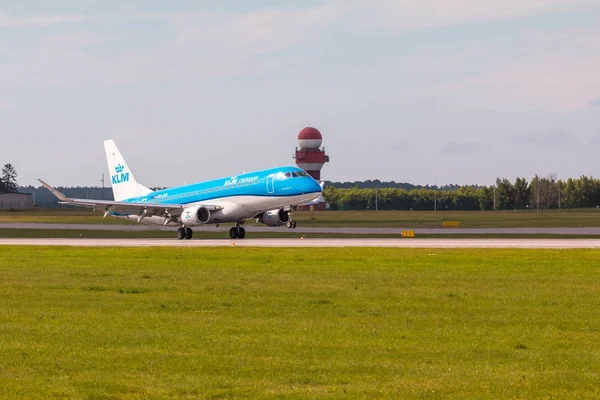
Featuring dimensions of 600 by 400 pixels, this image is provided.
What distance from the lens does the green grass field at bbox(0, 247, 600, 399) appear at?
12.8m

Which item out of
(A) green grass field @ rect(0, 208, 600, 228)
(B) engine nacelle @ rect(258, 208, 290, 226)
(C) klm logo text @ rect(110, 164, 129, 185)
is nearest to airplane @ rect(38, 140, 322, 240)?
(B) engine nacelle @ rect(258, 208, 290, 226)

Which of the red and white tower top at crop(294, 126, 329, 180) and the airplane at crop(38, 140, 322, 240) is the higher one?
the red and white tower top at crop(294, 126, 329, 180)

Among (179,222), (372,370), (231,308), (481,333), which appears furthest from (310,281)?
(179,222)

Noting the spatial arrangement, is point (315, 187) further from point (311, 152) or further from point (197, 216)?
point (311, 152)

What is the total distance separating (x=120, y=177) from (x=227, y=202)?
16825 mm

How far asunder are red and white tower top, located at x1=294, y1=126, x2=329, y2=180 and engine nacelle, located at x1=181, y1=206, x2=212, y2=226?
129263 millimetres

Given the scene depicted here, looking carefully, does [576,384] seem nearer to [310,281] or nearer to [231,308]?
[231,308]

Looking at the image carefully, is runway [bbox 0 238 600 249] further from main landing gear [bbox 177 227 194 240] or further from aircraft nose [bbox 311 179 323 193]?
main landing gear [bbox 177 227 194 240]

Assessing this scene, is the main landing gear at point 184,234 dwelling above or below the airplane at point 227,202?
below

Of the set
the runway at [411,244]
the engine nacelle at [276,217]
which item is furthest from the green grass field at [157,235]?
the runway at [411,244]

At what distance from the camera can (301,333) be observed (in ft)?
56.6

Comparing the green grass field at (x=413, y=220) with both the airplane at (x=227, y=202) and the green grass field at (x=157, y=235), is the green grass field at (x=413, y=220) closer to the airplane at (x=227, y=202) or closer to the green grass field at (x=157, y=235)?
the green grass field at (x=157, y=235)

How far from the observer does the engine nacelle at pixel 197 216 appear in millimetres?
64625

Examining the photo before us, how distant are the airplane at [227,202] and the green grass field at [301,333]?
2859 cm
